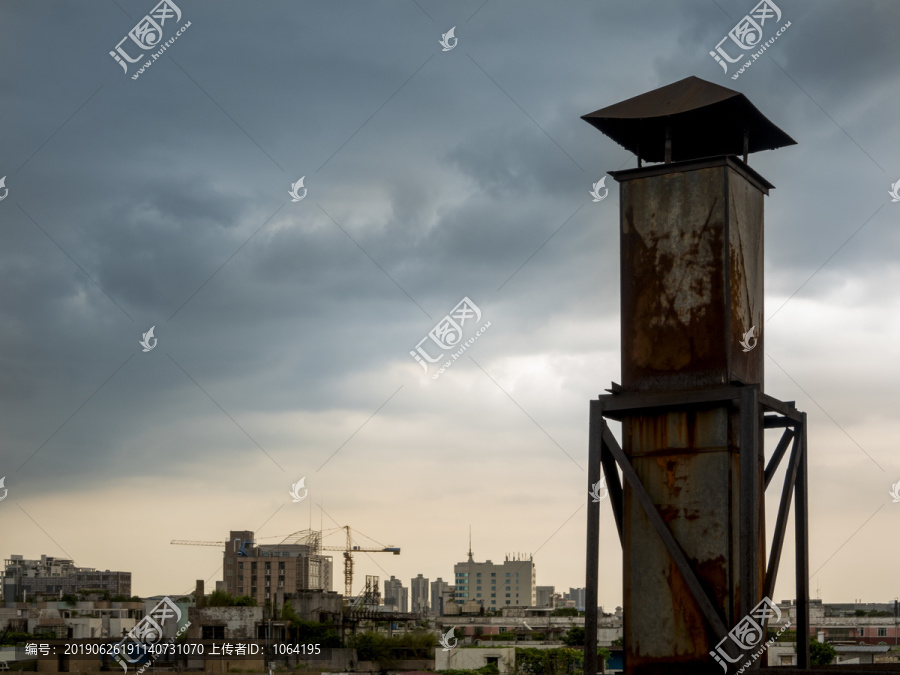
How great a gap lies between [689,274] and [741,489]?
9.34 ft

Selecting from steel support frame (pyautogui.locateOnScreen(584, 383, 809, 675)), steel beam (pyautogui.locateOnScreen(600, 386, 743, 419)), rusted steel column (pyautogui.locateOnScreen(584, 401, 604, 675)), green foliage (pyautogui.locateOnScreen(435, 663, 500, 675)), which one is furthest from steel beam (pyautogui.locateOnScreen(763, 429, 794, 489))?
green foliage (pyautogui.locateOnScreen(435, 663, 500, 675))

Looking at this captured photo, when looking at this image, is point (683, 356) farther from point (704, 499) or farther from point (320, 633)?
point (320, 633)

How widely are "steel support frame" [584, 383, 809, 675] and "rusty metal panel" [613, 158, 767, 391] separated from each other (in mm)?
325

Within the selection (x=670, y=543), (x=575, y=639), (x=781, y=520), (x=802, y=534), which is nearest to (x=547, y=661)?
(x=575, y=639)

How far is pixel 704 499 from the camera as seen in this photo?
13.9 meters

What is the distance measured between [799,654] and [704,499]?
2698 mm

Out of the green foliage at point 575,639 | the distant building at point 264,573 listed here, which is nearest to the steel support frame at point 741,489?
the green foliage at point 575,639

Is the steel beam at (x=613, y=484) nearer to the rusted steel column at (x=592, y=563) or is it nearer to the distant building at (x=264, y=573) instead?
the rusted steel column at (x=592, y=563)

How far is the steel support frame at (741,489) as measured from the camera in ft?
44.1

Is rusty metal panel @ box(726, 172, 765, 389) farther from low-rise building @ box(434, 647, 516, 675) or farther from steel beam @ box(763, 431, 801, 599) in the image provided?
low-rise building @ box(434, 647, 516, 675)

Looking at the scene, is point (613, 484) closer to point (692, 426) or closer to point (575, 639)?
point (692, 426)

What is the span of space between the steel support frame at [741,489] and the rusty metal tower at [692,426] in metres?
0.02

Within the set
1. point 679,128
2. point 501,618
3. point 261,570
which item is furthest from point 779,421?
point 261,570

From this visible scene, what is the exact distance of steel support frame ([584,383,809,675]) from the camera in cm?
1345
